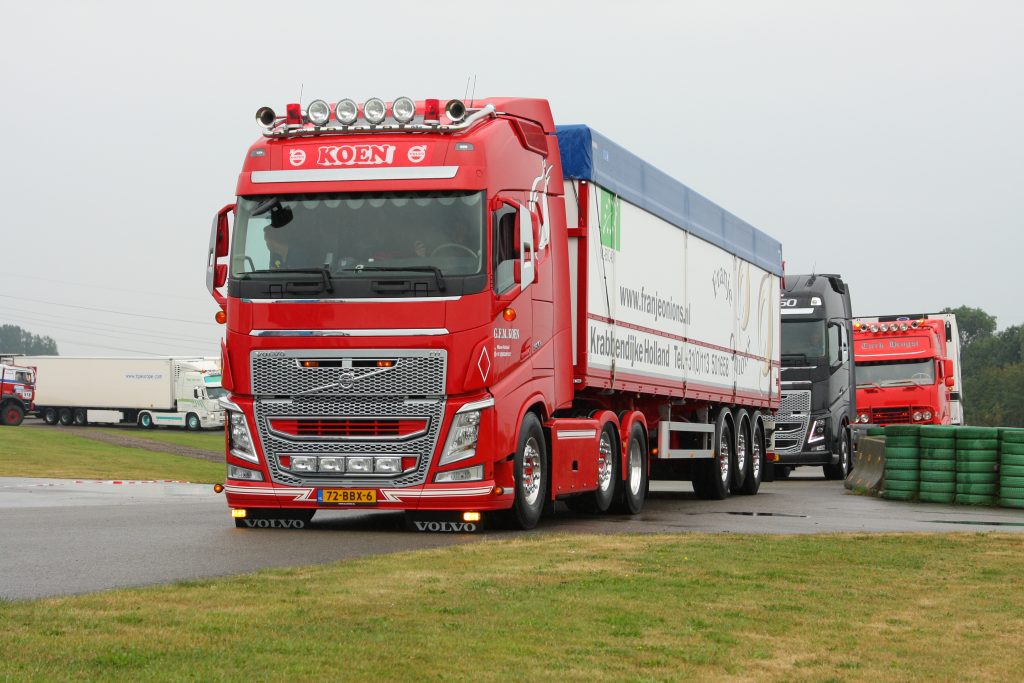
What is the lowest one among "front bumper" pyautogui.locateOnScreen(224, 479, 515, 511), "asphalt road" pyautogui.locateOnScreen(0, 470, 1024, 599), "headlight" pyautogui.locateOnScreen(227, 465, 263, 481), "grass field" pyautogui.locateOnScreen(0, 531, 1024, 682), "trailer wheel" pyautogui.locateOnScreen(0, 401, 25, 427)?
"grass field" pyautogui.locateOnScreen(0, 531, 1024, 682)

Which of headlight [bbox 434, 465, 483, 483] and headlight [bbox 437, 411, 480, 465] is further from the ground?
headlight [bbox 437, 411, 480, 465]

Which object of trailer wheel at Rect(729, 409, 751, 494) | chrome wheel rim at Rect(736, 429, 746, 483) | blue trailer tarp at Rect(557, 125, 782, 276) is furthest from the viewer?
chrome wheel rim at Rect(736, 429, 746, 483)

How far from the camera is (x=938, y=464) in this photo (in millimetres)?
22406

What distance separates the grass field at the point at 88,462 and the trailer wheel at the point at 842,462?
13.5m

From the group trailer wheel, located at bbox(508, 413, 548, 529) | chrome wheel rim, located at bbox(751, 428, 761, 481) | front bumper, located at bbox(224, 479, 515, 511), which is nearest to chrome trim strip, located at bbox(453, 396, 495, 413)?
front bumper, located at bbox(224, 479, 515, 511)

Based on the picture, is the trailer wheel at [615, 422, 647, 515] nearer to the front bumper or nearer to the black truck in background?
the front bumper

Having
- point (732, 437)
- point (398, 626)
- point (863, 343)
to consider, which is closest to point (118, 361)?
point (863, 343)

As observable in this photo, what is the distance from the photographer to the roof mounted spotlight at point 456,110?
46.2 ft

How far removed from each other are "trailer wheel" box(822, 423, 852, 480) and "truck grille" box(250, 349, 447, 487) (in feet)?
65.0

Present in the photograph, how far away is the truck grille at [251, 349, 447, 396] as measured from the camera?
13.8 metres

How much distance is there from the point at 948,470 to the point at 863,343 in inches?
649

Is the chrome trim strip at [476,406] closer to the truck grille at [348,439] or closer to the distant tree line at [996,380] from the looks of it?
the truck grille at [348,439]

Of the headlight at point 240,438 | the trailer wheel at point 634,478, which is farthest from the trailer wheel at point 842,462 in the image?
the headlight at point 240,438

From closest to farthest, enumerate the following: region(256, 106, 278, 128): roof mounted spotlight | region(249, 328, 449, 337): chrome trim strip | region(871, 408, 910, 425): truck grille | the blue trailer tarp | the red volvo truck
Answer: region(249, 328, 449, 337): chrome trim strip, the red volvo truck, region(256, 106, 278, 128): roof mounted spotlight, the blue trailer tarp, region(871, 408, 910, 425): truck grille
